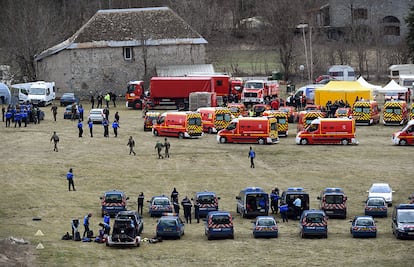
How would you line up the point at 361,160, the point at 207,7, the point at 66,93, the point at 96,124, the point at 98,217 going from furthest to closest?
the point at 207,7 < the point at 66,93 < the point at 96,124 < the point at 361,160 < the point at 98,217

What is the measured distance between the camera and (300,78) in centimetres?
12225

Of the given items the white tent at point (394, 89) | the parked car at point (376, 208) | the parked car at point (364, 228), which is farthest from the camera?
the white tent at point (394, 89)

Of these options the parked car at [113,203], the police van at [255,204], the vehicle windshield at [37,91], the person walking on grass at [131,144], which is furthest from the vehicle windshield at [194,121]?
the police van at [255,204]

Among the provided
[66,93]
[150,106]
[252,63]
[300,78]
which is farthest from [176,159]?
[252,63]

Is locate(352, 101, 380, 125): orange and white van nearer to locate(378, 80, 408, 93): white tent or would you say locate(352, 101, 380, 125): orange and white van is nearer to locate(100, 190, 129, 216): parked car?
locate(378, 80, 408, 93): white tent

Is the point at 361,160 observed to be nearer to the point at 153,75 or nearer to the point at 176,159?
the point at 176,159

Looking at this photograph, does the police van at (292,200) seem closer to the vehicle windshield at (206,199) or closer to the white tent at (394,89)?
the vehicle windshield at (206,199)

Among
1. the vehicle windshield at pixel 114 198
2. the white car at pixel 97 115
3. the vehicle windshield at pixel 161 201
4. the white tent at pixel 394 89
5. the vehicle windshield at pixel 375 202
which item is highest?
the white tent at pixel 394 89

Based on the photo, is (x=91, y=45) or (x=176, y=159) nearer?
(x=176, y=159)

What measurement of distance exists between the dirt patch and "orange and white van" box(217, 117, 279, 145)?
31.2 metres

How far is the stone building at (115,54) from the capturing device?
110 m

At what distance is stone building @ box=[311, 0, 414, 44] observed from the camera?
13675 cm

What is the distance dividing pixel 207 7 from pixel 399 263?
315 ft

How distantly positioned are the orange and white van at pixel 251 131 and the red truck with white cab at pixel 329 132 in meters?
1.89
